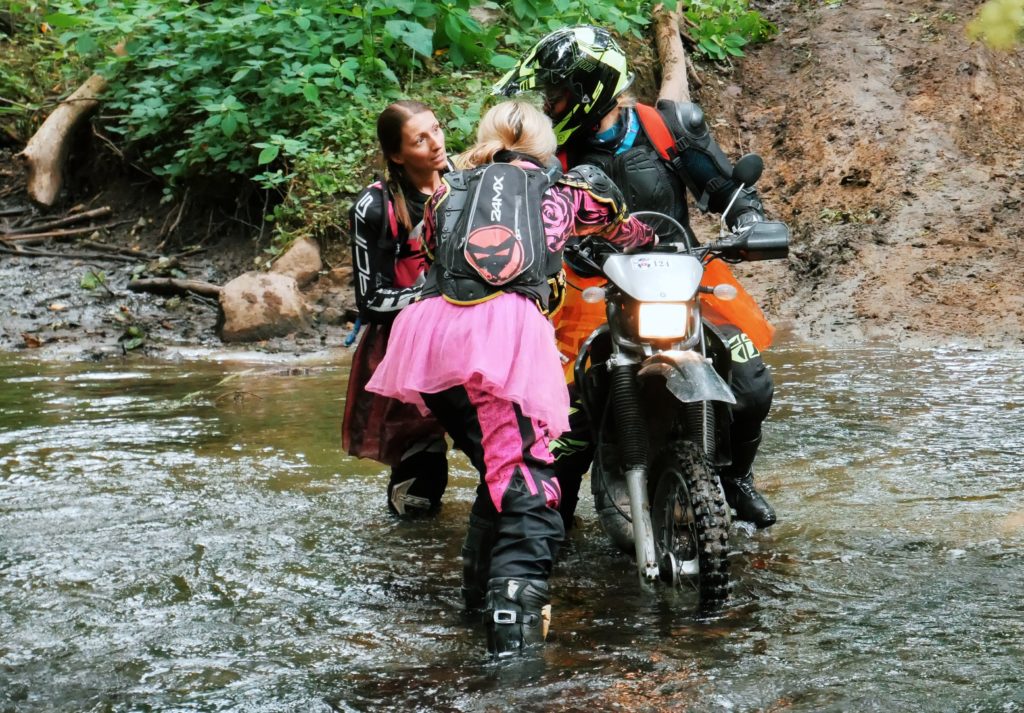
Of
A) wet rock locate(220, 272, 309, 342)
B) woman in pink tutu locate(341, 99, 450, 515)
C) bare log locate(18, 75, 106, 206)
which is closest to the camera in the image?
woman in pink tutu locate(341, 99, 450, 515)

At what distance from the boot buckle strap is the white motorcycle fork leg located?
58 centimetres

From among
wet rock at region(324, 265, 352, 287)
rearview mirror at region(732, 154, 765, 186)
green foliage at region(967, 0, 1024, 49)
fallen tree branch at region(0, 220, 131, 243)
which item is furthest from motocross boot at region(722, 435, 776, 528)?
fallen tree branch at region(0, 220, 131, 243)

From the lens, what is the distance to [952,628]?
3.41 m

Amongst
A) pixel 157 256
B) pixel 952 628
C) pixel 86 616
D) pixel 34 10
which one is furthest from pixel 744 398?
pixel 34 10

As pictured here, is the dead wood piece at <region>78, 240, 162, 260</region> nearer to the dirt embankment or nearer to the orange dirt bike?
the dirt embankment

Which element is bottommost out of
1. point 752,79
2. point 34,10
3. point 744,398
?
point 744,398

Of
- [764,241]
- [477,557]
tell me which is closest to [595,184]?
[764,241]

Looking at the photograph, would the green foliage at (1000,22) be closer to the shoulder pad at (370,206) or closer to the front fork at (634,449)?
the front fork at (634,449)

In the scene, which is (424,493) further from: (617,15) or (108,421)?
(617,15)

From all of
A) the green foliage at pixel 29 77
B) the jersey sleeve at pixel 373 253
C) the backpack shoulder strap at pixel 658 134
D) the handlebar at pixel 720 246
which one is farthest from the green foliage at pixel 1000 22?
the green foliage at pixel 29 77

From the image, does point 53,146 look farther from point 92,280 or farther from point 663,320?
point 663,320

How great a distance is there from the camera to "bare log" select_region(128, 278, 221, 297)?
10273 mm

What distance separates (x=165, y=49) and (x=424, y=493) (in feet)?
24.7

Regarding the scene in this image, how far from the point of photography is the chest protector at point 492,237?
3359 mm
